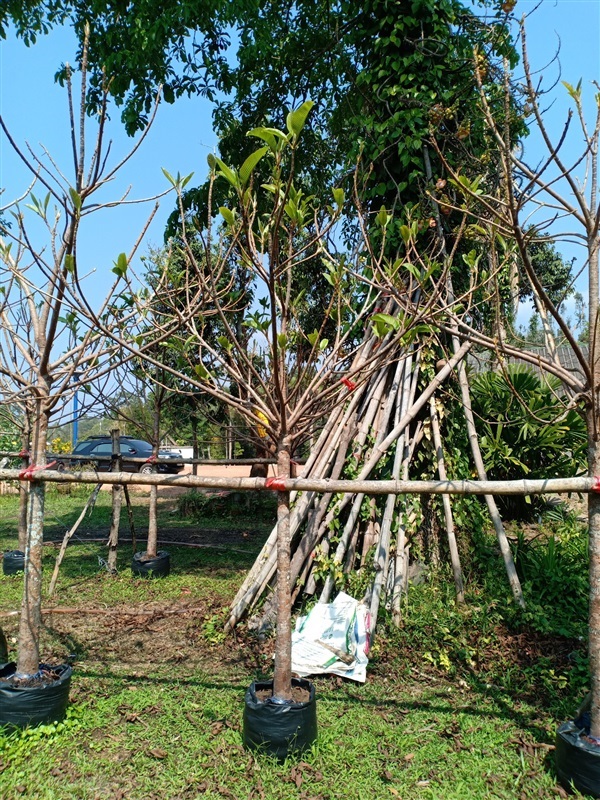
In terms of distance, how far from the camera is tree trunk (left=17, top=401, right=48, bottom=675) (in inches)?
122

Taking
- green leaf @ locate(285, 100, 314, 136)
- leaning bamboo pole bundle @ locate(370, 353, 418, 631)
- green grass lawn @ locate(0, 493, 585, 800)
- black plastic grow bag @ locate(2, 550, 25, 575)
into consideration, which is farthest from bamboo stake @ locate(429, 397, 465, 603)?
black plastic grow bag @ locate(2, 550, 25, 575)

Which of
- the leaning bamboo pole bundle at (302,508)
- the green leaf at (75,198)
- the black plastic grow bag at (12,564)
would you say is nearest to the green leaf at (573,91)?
the green leaf at (75,198)

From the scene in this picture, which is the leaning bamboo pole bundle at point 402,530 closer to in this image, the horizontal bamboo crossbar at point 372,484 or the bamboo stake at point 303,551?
the bamboo stake at point 303,551

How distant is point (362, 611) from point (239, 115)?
21.4ft

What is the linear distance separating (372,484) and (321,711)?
1.40 m

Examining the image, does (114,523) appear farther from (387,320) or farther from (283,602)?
(387,320)

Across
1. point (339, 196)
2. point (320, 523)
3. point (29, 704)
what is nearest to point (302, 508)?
point (320, 523)

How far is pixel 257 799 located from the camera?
2521 millimetres

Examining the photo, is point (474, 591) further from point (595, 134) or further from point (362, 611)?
point (595, 134)

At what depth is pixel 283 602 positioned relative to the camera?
9.62ft

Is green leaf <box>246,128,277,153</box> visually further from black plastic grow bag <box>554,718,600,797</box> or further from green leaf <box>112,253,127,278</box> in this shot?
black plastic grow bag <box>554,718,600,797</box>

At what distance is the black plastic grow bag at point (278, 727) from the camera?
2738 millimetres

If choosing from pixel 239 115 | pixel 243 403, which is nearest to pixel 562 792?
pixel 243 403

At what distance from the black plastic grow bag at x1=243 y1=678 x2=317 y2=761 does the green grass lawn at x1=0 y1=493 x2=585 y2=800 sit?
0.06 metres
